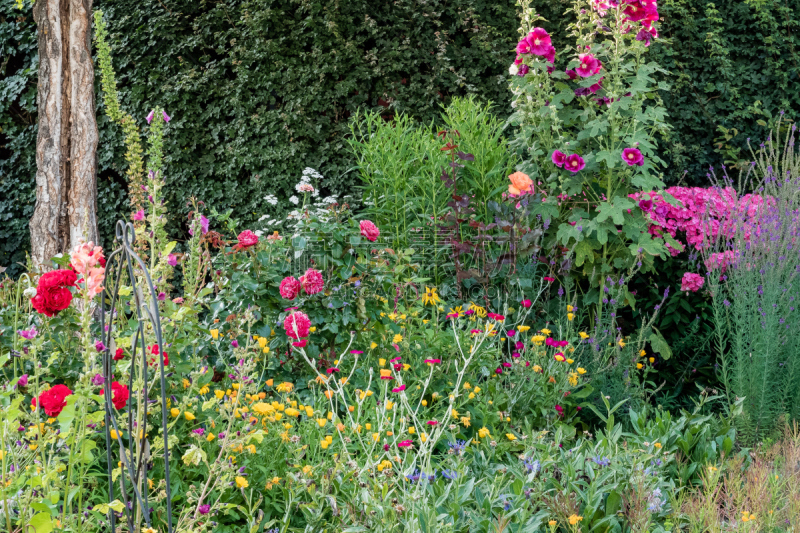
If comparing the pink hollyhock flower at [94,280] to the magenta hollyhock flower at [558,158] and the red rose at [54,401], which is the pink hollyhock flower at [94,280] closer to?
the red rose at [54,401]

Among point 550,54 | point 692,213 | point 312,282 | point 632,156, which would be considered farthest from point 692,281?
point 312,282

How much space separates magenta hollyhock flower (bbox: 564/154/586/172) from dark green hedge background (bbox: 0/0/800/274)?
Result: 6.39ft

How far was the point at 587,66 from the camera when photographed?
3.51m

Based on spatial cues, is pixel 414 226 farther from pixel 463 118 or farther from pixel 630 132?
pixel 630 132

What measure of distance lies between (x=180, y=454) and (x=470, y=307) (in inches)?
64.1

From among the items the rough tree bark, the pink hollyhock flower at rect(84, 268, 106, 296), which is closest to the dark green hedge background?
the rough tree bark

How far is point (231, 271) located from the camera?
119 inches

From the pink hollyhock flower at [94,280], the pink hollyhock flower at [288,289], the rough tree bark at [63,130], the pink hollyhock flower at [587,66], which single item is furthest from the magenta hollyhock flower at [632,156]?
the rough tree bark at [63,130]

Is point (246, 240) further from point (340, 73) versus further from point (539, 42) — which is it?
point (340, 73)

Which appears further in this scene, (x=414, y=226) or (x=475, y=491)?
(x=414, y=226)

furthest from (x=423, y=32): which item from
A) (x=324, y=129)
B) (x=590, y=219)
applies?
(x=590, y=219)

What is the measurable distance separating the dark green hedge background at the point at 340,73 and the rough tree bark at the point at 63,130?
1328 millimetres

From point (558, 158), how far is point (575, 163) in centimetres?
11

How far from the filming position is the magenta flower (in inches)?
140
